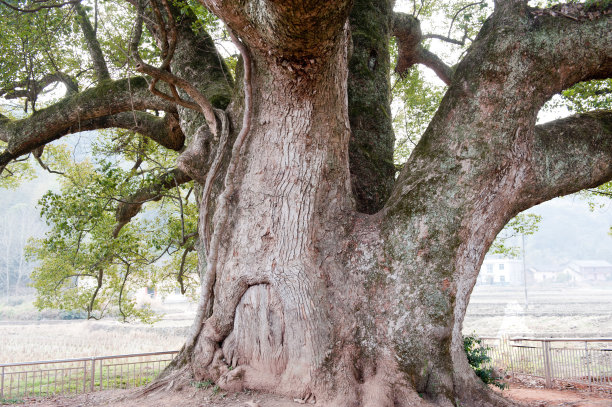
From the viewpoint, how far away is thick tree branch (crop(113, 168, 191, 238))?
750cm

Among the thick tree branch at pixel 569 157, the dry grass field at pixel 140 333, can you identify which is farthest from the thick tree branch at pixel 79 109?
the dry grass field at pixel 140 333

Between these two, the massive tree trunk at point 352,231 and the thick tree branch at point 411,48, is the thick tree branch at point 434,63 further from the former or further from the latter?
the massive tree trunk at point 352,231

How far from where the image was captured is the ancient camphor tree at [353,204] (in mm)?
3803

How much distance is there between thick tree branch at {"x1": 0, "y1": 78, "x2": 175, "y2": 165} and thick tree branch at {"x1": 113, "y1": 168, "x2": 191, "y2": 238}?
4.16 ft

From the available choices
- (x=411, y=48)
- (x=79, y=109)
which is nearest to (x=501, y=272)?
(x=411, y=48)

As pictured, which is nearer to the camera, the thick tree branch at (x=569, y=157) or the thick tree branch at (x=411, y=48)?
the thick tree branch at (x=569, y=157)

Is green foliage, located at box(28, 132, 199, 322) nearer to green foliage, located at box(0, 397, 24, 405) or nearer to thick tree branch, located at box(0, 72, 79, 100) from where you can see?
thick tree branch, located at box(0, 72, 79, 100)

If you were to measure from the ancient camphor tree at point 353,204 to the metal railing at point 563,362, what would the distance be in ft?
12.7

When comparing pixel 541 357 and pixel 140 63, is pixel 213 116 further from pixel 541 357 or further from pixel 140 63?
pixel 541 357

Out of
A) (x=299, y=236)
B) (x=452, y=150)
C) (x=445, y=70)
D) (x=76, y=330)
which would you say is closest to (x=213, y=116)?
(x=299, y=236)

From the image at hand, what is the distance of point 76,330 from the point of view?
2189 cm

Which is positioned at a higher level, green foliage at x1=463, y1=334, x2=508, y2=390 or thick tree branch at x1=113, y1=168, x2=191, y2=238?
thick tree branch at x1=113, y1=168, x2=191, y2=238

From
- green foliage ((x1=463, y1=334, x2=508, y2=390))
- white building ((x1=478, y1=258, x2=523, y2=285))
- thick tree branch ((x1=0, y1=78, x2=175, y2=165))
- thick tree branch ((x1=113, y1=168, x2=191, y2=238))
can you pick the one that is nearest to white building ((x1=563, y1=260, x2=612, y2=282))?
white building ((x1=478, y1=258, x2=523, y2=285))

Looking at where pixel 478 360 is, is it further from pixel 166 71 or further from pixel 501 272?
pixel 501 272
